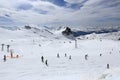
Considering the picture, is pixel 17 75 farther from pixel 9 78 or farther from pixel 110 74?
pixel 110 74

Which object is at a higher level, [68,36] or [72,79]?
[68,36]

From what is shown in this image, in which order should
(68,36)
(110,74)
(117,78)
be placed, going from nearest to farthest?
(117,78) → (110,74) → (68,36)

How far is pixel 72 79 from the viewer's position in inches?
906

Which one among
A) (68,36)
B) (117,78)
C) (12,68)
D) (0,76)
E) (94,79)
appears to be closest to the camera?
(117,78)

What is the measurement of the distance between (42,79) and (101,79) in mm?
13334

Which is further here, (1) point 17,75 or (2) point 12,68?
(2) point 12,68

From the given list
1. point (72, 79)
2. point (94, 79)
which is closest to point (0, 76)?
point (72, 79)

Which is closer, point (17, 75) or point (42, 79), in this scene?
point (42, 79)

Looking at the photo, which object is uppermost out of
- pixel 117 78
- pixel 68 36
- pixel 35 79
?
pixel 68 36

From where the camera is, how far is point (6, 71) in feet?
110

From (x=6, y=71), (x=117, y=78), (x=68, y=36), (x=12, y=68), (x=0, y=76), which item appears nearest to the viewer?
(x=117, y=78)

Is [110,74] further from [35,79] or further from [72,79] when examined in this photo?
[35,79]

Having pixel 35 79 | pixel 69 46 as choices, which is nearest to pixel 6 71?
pixel 35 79

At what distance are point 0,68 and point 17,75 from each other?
238 inches
